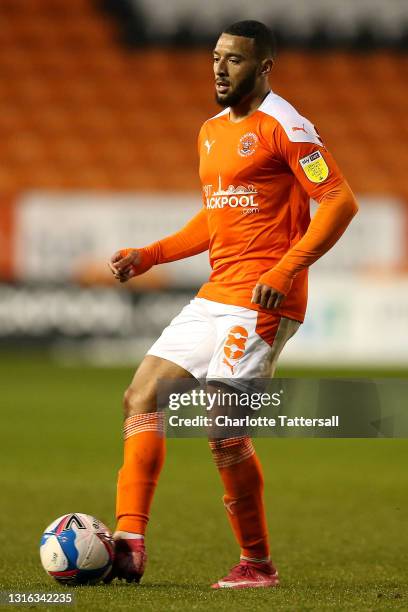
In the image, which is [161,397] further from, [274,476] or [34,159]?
[34,159]

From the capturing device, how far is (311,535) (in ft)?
17.4

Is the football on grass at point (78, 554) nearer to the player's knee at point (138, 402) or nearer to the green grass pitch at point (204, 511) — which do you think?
the green grass pitch at point (204, 511)

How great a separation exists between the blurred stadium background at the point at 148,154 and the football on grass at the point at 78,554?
413 inches

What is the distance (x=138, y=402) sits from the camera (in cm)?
396

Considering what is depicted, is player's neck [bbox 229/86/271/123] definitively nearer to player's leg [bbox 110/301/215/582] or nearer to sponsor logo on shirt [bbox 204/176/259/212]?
sponsor logo on shirt [bbox 204/176/259/212]

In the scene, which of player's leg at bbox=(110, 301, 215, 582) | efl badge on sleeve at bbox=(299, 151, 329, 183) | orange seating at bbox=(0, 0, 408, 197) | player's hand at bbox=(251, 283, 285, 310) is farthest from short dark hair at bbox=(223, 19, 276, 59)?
orange seating at bbox=(0, 0, 408, 197)

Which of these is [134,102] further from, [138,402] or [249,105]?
[138,402]

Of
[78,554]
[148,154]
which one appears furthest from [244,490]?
[148,154]

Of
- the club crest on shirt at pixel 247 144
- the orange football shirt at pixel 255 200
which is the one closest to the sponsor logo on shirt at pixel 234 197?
the orange football shirt at pixel 255 200

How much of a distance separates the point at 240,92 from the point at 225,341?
841 mm

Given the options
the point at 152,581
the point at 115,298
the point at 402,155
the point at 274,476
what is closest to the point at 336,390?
the point at 152,581

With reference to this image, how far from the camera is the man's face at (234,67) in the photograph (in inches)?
154

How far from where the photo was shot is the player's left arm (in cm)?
375

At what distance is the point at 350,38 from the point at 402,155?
7.00ft
